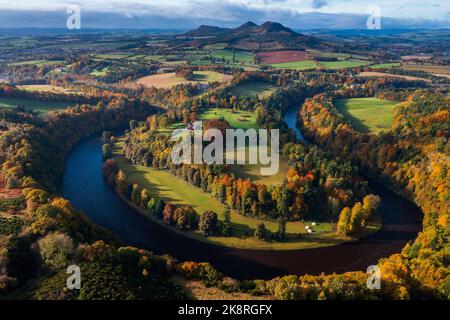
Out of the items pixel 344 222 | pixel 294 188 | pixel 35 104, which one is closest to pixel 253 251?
pixel 294 188

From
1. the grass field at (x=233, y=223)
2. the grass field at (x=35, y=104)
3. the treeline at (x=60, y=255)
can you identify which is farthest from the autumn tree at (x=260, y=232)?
the grass field at (x=35, y=104)

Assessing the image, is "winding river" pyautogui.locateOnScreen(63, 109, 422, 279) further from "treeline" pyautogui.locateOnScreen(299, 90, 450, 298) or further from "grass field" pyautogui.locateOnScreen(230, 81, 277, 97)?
"grass field" pyautogui.locateOnScreen(230, 81, 277, 97)

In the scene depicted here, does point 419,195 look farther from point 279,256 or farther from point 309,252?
point 279,256

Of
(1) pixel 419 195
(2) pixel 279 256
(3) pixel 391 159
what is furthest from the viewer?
(3) pixel 391 159

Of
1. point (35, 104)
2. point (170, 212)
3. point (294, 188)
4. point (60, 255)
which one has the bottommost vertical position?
point (170, 212)

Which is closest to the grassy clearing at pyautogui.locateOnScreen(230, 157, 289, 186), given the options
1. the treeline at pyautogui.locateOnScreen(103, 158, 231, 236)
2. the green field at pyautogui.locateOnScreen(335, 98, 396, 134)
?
the treeline at pyautogui.locateOnScreen(103, 158, 231, 236)

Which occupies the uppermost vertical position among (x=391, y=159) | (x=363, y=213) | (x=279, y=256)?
(x=391, y=159)

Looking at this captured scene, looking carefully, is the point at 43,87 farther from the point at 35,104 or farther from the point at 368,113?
the point at 368,113
